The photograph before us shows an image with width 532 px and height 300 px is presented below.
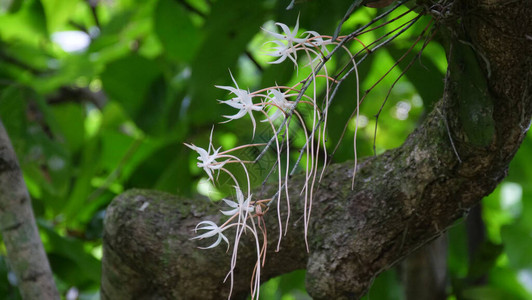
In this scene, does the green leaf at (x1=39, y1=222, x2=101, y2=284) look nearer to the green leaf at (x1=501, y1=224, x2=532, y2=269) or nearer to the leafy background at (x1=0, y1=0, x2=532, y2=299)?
the leafy background at (x1=0, y1=0, x2=532, y2=299)

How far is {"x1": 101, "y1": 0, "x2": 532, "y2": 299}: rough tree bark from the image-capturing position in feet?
1.19

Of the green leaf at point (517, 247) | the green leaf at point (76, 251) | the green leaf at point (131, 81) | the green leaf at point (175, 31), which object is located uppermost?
the green leaf at point (175, 31)

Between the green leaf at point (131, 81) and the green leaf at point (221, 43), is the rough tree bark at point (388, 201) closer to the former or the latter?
the green leaf at point (221, 43)

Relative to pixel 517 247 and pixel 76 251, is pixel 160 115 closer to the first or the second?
pixel 76 251

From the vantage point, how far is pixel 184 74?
118cm

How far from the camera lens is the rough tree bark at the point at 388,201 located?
0.36m

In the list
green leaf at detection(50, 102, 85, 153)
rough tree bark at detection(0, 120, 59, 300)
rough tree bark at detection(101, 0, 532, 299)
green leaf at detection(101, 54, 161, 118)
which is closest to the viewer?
rough tree bark at detection(101, 0, 532, 299)

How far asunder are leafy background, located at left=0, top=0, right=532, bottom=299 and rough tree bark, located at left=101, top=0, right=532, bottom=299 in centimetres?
16

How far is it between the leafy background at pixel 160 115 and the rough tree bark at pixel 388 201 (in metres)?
0.16

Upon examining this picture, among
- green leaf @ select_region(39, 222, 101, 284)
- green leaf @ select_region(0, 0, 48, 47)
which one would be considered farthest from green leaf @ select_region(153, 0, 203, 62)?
green leaf @ select_region(39, 222, 101, 284)

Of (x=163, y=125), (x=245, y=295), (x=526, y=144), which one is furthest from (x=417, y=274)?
(x=163, y=125)

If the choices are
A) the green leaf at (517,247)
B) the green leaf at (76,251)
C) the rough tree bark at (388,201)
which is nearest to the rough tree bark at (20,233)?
the rough tree bark at (388,201)

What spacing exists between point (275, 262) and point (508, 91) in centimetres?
30

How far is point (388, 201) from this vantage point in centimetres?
48
